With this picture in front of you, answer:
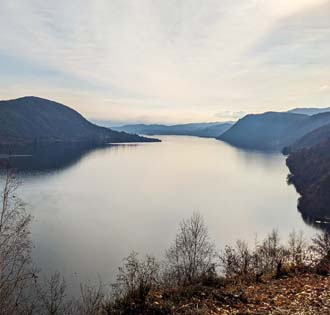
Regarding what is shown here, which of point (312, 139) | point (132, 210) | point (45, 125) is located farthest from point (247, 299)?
point (45, 125)

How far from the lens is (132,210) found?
114ft

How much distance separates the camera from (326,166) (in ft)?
193

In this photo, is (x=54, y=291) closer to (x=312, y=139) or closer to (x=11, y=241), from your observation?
(x=11, y=241)

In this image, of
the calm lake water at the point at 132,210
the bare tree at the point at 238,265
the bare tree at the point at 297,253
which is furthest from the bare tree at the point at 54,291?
the bare tree at the point at 297,253

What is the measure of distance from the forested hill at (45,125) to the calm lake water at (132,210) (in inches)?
3344

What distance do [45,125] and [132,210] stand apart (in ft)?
461

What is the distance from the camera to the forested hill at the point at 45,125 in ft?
473

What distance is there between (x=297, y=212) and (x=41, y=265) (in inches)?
1086

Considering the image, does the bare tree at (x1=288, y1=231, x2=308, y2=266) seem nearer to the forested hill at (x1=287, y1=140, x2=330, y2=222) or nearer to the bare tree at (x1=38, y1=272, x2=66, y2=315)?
the bare tree at (x1=38, y1=272, x2=66, y2=315)

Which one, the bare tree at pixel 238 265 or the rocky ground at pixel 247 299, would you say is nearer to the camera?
the rocky ground at pixel 247 299

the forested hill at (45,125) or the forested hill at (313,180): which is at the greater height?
the forested hill at (45,125)

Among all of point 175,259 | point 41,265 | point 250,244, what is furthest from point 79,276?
point 250,244

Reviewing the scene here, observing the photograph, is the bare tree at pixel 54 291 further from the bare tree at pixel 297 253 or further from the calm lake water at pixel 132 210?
the bare tree at pixel 297 253

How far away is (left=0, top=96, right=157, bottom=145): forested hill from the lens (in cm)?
14425
